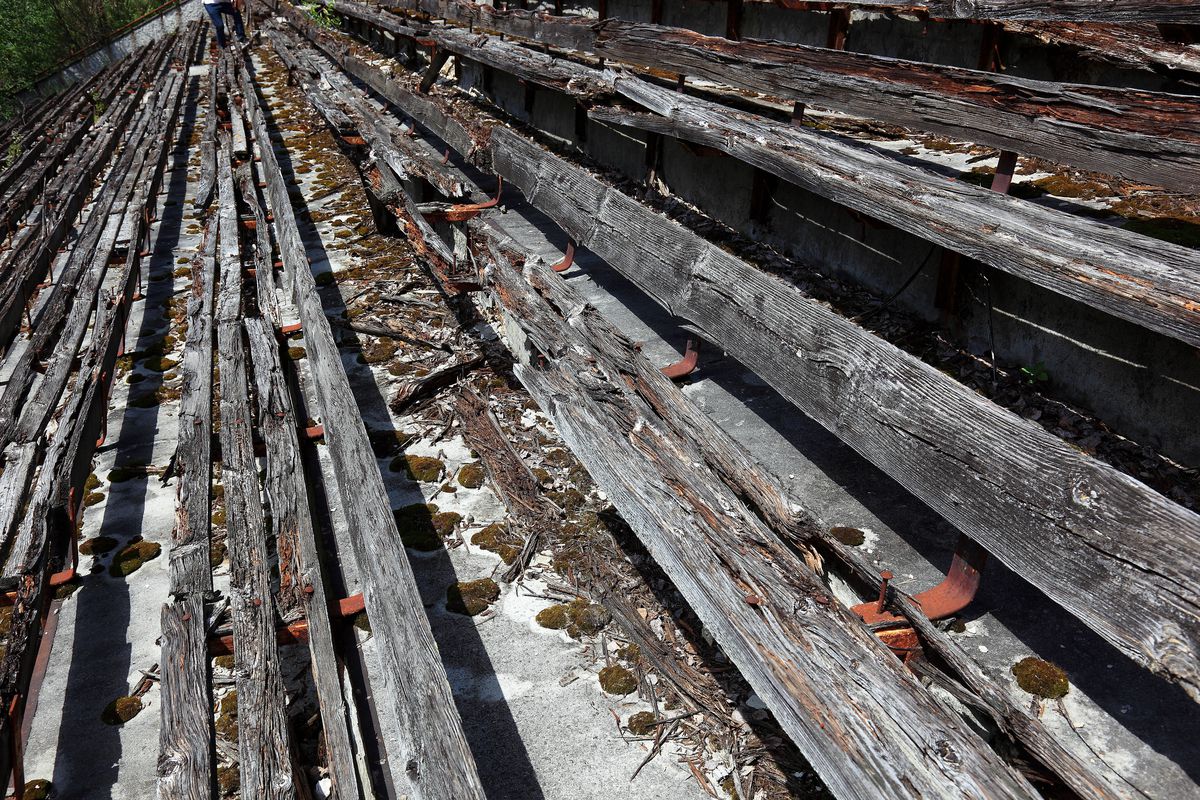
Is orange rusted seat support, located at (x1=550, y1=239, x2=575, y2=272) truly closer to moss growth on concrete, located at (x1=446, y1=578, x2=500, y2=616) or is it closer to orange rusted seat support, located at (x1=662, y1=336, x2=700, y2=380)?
orange rusted seat support, located at (x1=662, y1=336, x2=700, y2=380)

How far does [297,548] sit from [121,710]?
27.7 inches

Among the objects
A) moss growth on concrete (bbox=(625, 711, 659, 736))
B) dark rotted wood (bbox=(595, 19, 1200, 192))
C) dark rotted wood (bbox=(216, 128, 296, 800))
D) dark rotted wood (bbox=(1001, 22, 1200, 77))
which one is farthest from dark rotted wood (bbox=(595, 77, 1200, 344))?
dark rotted wood (bbox=(216, 128, 296, 800))

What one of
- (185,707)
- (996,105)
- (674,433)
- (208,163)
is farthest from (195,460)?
(208,163)

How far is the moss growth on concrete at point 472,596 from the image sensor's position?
3.13m

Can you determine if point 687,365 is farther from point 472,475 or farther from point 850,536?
point 850,536

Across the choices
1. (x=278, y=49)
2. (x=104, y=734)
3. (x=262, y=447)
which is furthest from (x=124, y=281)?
(x=278, y=49)

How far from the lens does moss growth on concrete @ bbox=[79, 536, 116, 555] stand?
3420mm

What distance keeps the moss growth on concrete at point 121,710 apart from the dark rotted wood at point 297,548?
0.53 metres

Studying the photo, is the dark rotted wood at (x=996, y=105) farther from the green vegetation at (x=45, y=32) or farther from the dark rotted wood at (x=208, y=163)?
the green vegetation at (x=45, y=32)

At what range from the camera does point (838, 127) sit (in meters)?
6.69

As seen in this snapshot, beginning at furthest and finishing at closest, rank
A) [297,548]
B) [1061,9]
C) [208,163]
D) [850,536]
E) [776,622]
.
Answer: [208,163] → [1061,9] → [850,536] → [297,548] → [776,622]

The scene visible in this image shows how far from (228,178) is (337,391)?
15.9 ft

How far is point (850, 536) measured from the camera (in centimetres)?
333

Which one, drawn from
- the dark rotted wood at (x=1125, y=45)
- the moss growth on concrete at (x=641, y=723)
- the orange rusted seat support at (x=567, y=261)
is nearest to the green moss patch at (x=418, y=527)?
the moss growth on concrete at (x=641, y=723)
